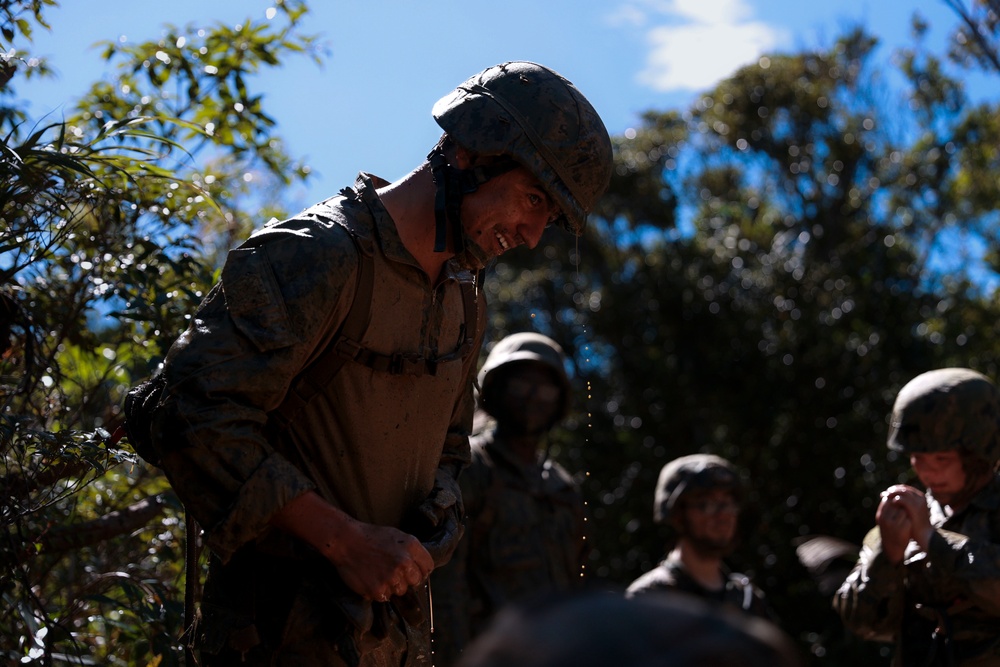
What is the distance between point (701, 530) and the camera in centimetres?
711

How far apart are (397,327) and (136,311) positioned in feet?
4.99

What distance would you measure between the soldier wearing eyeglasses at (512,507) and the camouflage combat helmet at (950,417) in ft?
6.87

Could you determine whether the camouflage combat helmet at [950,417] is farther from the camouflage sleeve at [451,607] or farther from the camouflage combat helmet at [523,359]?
the camouflage combat helmet at [523,359]

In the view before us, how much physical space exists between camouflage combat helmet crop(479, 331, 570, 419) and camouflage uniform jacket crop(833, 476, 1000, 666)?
9.30 ft

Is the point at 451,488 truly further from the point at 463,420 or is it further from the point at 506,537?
the point at 506,537

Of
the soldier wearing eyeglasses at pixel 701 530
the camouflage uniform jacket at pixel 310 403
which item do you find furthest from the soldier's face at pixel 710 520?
the camouflage uniform jacket at pixel 310 403

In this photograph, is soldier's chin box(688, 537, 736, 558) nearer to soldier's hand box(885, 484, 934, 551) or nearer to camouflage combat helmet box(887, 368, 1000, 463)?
camouflage combat helmet box(887, 368, 1000, 463)

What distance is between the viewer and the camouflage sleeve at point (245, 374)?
269 centimetres

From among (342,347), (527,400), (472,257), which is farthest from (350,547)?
(527,400)

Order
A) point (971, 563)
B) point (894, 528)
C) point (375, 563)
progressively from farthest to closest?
point (894, 528)
point (971, 563)
point (375, 563)

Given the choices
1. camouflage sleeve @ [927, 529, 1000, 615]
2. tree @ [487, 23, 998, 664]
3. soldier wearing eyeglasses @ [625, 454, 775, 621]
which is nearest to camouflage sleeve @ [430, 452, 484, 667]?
soldier wearing eyeglasses @ [625, 454, 775, 621]

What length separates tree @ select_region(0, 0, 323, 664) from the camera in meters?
3.86

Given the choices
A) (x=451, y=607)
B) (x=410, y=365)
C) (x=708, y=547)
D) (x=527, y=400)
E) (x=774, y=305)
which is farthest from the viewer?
(x=774, y=305)

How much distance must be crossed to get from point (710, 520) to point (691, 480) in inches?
10.1
